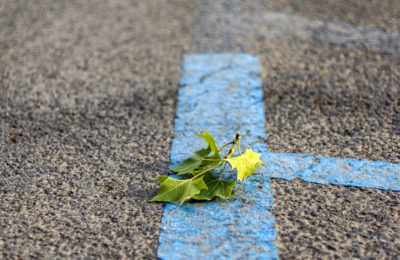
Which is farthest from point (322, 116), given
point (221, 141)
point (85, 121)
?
point (85, 121)

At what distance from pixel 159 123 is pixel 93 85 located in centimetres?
53

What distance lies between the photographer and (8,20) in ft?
9.78

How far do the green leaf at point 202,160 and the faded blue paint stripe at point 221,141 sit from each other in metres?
0.09

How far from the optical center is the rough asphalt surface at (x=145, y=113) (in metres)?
1.38

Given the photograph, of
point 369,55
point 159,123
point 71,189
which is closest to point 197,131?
point 159,123

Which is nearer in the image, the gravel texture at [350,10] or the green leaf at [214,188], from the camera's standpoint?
the green leaf at [214,188]

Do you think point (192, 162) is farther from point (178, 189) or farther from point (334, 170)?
point (334, 170)

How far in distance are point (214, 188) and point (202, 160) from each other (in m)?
0.14

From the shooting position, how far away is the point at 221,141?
1.86 meters

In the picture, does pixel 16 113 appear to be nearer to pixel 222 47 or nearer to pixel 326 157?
pixel 222 47

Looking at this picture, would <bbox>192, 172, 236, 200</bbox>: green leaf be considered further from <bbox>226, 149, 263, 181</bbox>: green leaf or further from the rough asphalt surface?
the rough asphalt surface

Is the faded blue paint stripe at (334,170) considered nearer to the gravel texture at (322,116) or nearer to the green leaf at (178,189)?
the gravel texture at (322,116)

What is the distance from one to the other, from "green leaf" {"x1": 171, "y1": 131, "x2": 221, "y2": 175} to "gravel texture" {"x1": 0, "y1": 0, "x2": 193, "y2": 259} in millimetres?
102

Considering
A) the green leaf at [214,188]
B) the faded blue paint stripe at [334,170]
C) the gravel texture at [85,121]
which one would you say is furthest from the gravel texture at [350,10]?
the green leaf at [214,188]
